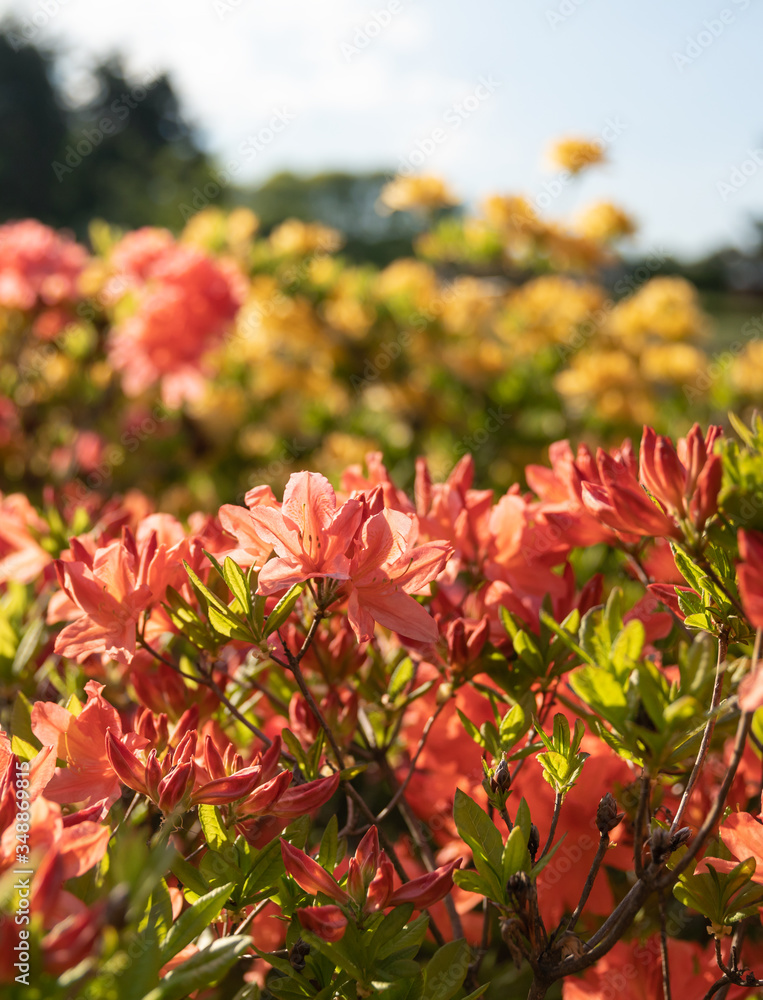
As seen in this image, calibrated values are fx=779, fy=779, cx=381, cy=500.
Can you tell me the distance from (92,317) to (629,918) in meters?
2.70

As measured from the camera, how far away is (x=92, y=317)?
281 centimetres

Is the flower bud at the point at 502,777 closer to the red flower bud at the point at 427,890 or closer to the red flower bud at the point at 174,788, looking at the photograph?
the red flower bud at the point at 427,890

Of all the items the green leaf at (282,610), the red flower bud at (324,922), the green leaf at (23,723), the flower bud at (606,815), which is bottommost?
the flower bud at (606,815)

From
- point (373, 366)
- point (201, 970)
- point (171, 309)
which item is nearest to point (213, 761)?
point (201, 970)

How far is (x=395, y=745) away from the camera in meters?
1.12

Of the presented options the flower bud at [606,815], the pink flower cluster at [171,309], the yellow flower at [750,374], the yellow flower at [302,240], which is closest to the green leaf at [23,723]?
the flower bud at [606,815]

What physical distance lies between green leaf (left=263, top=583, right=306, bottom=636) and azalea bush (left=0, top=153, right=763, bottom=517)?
6.35ft

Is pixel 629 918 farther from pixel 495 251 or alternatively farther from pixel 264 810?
pixel 495 251

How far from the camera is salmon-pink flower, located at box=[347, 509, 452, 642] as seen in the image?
2.43 ft

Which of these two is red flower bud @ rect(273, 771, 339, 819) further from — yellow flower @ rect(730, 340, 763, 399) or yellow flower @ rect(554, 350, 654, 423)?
yellow flower @ rect(730, 340, 763, 399)

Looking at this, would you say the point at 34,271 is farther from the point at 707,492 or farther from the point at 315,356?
the point at 707,492

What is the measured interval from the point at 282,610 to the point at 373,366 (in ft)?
9.32

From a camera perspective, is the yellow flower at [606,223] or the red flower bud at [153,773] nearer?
the red flower bud at [153,773]

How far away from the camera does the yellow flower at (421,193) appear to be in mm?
3635
